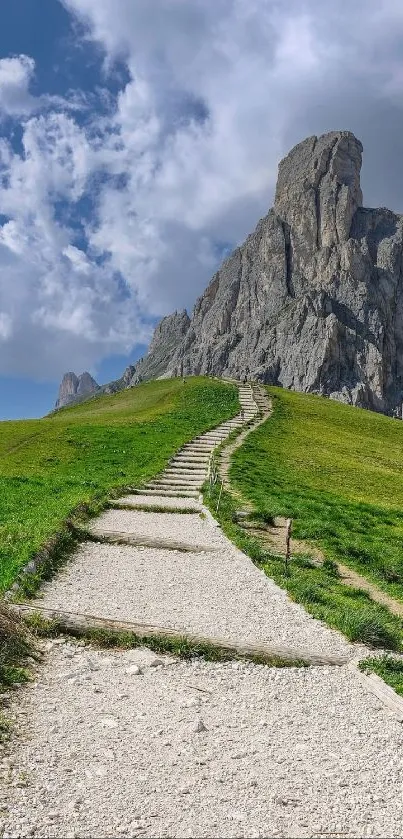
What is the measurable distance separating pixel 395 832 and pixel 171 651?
4815 millimetres

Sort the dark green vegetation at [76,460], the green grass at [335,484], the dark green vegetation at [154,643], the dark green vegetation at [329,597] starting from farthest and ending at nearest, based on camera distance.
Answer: the green grass at [335,484]
the dark green vegetation at [76,460]
the dark green vegetation at [329,597]
the dark green vegetation at [154,643]

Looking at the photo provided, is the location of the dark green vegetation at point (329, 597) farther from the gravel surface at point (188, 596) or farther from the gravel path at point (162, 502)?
the gravel path at point (162, 502)

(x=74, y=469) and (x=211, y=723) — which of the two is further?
(x=74, y=469)

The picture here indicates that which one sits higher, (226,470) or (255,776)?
(226,470)

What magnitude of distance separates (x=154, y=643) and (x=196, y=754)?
3209mm

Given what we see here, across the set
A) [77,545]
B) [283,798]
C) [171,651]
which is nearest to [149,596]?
[171,651]

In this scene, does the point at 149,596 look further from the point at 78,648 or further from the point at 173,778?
the point at 173,778

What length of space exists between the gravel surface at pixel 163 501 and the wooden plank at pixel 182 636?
12741 mm

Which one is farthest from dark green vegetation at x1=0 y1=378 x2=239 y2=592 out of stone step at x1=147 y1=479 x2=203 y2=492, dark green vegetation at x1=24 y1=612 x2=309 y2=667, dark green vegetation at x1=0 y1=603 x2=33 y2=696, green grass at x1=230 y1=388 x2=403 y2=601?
green grass at x1=230 y1=388 x2=403 y2=601

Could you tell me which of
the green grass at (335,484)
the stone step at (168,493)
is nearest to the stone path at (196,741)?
the green grass at (335,484)

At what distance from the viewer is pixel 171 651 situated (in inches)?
384

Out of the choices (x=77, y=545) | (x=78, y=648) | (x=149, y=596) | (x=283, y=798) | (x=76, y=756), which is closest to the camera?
(x=283, y=798)

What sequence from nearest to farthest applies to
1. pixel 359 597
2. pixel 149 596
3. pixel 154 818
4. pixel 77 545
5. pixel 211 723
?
pixel 154 818 → pixel 211 723 → pixel 149 596 → pixel 359 597 → pixel 77 545

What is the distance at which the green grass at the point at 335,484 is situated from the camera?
1916 centimetres
